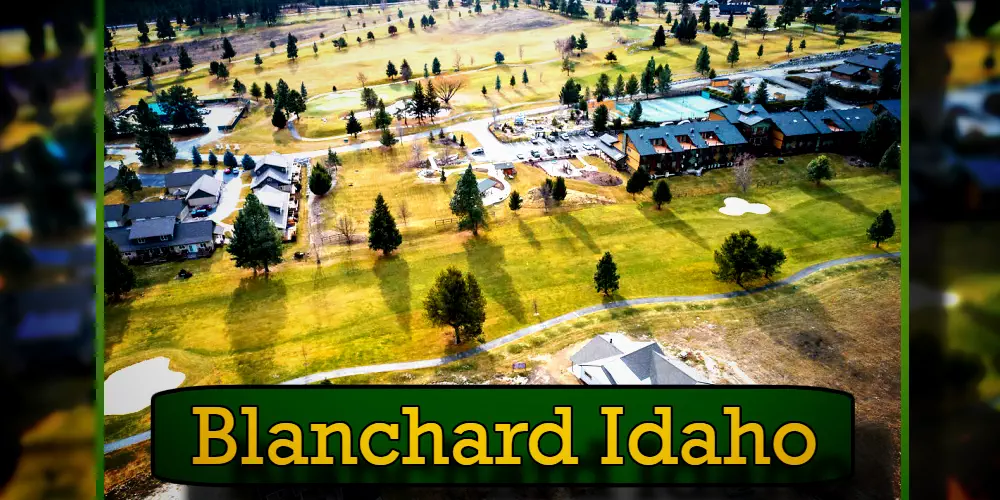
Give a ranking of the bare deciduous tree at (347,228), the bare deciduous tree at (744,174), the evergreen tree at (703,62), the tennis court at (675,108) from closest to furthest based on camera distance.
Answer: the bare deciduous tree at (347,228)
the bare deciduous tree at (744,174)
the tennis court at (675,108)
the evergreen tree at (703,62)

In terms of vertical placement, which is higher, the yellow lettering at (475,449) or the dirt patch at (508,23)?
the dirt patch at (508,23)

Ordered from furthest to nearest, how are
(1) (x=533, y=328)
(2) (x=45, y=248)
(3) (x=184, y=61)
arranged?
(3) (x=184, y=61), (1) (x=533, y=328), (2) (x=45, y=248)

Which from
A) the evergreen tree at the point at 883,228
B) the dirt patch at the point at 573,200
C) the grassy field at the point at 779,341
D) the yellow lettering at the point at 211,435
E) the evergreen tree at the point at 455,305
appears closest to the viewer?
the yellow lettering at the point at 211,435

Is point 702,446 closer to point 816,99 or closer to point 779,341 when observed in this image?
point 779,341

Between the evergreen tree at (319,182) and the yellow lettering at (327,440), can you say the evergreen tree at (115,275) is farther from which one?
the yellow lettering at (327,440)

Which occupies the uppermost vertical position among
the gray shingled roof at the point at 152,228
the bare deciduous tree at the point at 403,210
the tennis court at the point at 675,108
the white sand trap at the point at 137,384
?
the tennis court at the point at 675,108

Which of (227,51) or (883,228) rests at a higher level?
(227,51)

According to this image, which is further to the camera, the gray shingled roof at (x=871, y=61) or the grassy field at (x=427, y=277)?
the gray shingled roof at (x=871, y=61)

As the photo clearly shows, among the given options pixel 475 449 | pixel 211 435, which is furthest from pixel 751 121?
pixel 211 435

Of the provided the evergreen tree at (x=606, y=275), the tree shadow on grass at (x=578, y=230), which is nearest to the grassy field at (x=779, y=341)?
the evergreen tree at (x=606, y=275)
